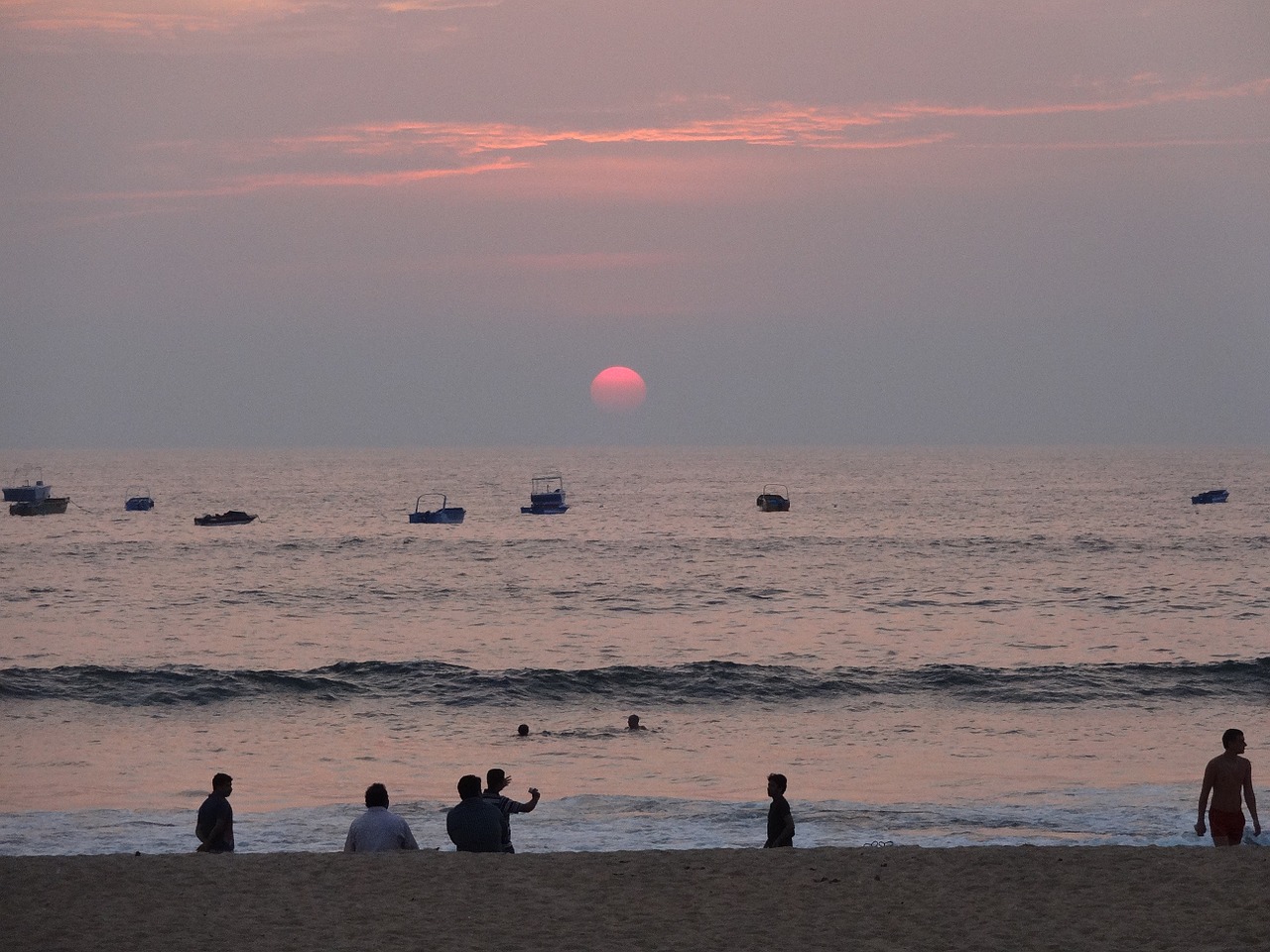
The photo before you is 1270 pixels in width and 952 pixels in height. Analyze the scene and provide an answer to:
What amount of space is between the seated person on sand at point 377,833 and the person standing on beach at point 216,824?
1.91 m

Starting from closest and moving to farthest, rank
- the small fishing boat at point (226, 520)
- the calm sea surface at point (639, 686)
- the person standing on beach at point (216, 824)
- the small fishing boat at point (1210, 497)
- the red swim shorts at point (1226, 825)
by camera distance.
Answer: the red swim shorts at point (1226, 825), the person standing on beach at point (216, 824), the calm sea surface at point (639, 686), the small fishing boat at point (226, 520), the small fishing boat at point (1210, 497)

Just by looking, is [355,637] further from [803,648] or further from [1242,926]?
[1242,926]

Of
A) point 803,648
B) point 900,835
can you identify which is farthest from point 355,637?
point 900,835

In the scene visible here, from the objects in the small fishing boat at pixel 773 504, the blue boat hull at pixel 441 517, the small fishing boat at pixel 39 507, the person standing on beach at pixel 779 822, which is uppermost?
the small fishing boat at pixel 39 507

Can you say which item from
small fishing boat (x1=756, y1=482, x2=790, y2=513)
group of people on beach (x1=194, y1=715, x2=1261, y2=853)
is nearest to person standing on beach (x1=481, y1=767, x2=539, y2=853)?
group of people on beach (x1=194, y1=715, x2=1261, y2=853)

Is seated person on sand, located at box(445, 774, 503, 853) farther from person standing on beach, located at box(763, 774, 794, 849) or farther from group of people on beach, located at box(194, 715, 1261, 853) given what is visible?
person standing on beach, located at box(763, 774, 794, 849)

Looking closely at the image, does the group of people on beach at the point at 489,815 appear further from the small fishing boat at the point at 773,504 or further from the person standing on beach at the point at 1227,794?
the small fishing boat at the point at 773,504

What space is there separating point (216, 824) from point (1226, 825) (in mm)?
10444

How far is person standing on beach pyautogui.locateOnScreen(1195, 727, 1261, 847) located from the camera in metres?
12.4

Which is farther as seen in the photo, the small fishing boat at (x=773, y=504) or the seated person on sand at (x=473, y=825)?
the small fishing boat at (x=773, y=504)

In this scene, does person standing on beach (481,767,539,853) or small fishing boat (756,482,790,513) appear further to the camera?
small fishing boat (756,482,790,513)

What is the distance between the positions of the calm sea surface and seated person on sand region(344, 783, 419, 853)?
177 inches

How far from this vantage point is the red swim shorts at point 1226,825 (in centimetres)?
1272

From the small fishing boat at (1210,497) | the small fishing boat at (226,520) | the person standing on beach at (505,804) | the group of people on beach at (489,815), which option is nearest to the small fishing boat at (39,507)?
the small fishing boat at (226,520)
